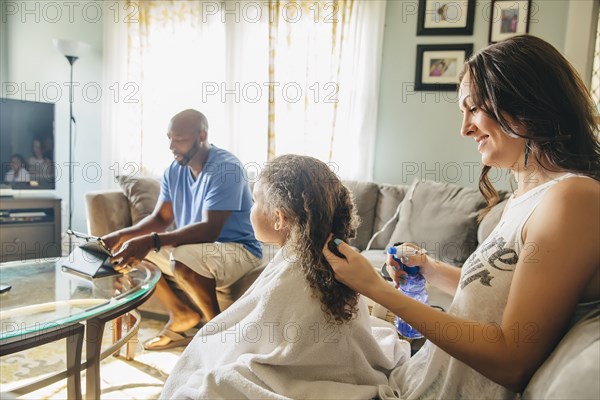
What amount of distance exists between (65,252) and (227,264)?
105 inches

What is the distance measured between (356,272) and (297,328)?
0.18m

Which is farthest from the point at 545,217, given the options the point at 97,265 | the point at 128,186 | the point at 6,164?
the point at 6,164

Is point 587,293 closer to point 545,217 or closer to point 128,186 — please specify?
point 545,217

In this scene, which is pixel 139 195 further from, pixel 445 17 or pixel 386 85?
pixel 445 17

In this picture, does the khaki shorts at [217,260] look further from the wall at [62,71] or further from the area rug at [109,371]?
the wall at [62,71]

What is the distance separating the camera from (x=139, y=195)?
2857mm

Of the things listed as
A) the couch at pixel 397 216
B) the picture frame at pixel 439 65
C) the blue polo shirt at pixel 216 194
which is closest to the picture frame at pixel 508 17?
the picture frame at pixel 439 65

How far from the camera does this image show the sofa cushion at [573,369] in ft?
1.96

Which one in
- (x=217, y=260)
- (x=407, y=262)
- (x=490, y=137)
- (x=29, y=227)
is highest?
(x=490, y=137)

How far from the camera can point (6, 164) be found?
11.9ft

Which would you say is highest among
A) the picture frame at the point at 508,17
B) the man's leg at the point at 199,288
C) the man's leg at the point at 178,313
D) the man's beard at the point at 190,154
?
the picture frame at the point at 508,17

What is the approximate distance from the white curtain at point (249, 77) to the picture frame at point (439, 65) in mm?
296

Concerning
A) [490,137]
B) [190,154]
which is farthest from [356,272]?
[190,154]

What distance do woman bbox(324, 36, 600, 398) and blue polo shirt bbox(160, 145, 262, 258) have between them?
149 cm
